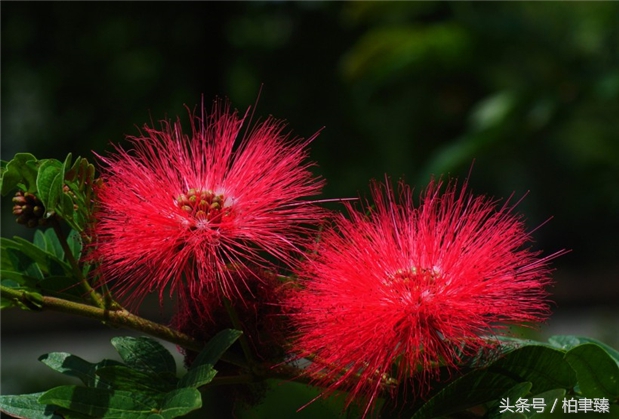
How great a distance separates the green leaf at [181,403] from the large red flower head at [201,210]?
8.1 inches

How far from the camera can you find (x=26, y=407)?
1578 mm

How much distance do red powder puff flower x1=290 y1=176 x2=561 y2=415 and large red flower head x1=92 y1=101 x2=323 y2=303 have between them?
0.11 metres

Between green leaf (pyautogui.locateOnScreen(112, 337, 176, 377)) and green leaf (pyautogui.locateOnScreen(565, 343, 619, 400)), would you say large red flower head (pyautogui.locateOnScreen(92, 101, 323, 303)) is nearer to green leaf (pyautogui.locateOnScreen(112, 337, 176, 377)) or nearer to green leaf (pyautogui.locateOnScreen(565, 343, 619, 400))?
green leaf (pyautogui.locateOnScreen(112, 337, 176, 377))

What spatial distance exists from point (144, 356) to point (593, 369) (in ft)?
3.17

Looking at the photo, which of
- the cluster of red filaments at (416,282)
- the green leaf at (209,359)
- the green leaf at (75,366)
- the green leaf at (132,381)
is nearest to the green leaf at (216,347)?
the green leaf at (209,359)

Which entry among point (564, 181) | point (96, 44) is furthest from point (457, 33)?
point (564, 181)

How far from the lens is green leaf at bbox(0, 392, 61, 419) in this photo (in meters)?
1.55

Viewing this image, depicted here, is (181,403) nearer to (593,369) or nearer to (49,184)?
(49,184)

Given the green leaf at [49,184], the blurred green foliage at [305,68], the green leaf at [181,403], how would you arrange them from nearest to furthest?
the green leaf at [181,403]
the green leaf at [49,184]
the blurred green foliage at [305,68]

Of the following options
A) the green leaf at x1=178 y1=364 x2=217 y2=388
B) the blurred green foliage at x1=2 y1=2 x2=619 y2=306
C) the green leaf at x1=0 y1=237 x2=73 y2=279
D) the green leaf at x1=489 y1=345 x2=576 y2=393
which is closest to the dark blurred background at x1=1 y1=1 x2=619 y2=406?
the blurred green foliage at x1=2 y1=2 x2=619 y2=306

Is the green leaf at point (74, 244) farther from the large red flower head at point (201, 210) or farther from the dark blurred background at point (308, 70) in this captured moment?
the dark blurred background at point (308, 70)

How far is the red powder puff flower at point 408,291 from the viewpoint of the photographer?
5.14 feet

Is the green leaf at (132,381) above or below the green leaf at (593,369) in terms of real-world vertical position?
below

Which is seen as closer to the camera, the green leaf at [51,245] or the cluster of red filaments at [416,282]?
the cluster of red filaments at [416,282]
